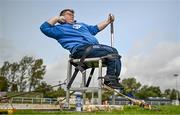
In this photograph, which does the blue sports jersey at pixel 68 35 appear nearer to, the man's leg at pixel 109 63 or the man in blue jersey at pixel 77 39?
the man in blue jersey at pixel 77 39

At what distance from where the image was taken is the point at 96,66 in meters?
5.62

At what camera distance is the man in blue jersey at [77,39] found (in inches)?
204

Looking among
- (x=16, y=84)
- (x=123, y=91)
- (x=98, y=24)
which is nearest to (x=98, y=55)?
(x=123, y=91)

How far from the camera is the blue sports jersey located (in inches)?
211

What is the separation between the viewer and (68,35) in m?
5.44

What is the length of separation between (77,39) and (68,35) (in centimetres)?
16

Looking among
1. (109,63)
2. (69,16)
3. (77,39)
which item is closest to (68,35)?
(77,39)

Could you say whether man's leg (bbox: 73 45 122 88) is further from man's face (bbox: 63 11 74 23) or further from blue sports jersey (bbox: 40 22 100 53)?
man's face (bbox: 63 11 74 23)

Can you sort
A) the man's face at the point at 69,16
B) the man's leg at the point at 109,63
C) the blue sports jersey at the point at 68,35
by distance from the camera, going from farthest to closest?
the man's face at the point at 69,16 < the blue sports jersey at the point at 68,35 < the man's leg at the point at 109,63

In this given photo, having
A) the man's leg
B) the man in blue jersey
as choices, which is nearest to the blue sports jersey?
the man in blue jersey

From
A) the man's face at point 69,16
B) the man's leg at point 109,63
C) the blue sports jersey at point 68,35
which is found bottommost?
the man's leg at point 109,63

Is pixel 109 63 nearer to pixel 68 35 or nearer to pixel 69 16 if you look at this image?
pixel 68 35

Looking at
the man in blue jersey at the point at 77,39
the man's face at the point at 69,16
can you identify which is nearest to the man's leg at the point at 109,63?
the man in blue jersey at the point at 77,39

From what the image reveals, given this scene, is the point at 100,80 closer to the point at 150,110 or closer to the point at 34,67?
the point at 150,110
